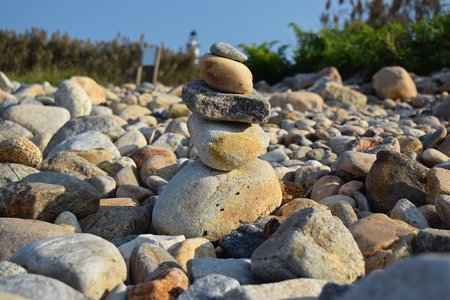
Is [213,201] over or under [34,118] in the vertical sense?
over

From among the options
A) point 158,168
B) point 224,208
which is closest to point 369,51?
point 158,168

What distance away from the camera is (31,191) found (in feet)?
14.0

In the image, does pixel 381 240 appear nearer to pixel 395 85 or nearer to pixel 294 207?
pixel 294 207

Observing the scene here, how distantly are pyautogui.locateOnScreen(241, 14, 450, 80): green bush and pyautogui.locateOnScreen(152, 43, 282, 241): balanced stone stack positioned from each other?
9.38m

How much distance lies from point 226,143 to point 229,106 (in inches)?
10.5

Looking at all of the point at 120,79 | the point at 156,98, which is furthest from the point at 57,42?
the point at 156,98

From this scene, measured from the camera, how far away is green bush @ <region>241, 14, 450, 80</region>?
13031mm

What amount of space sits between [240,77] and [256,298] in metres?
2.14

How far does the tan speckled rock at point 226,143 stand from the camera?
4.19 metres

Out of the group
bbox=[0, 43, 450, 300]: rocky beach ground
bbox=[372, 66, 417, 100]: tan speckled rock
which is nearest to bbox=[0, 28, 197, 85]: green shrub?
bbox=[372, 66, 417, 100]: tan speckled rock

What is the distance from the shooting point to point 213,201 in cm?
416

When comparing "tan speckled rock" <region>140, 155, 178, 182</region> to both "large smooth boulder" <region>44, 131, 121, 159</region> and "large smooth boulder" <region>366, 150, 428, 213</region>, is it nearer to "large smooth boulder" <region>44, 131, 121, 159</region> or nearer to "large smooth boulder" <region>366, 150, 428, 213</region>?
"large smooth boulder" <region>44, 131, 121, 159</region>

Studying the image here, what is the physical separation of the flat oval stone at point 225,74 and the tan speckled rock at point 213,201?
1.93 ft

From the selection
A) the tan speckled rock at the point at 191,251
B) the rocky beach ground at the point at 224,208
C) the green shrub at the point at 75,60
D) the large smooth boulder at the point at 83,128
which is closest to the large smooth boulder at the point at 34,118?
the rocky beach ground at the point at 224,208
